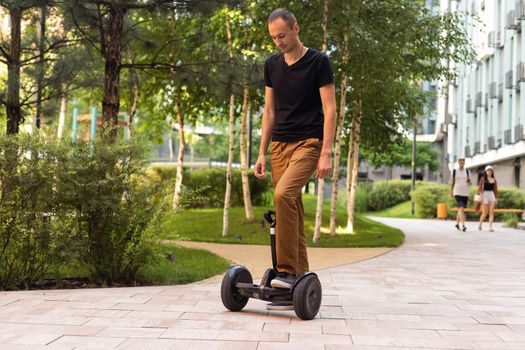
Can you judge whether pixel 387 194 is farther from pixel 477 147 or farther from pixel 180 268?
pixel 180 268

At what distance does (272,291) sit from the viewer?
5129mm

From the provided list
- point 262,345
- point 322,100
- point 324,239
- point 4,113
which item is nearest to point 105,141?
point 322,100

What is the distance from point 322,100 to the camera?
527cm

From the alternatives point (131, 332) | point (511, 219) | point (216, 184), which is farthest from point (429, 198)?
point (131, 332)

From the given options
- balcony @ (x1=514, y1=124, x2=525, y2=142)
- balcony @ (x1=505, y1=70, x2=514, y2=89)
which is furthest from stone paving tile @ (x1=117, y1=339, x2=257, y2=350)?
balcony @ (x1=505, y1=70, x2=514, y2=89)

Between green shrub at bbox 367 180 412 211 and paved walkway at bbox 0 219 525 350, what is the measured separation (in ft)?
106

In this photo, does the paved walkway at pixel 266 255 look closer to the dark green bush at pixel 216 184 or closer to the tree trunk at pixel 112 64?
the tree trunk at pixel 112 64

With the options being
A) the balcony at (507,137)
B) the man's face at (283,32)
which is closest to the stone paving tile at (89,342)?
the man's face at (283,32)

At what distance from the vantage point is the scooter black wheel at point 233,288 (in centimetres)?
530

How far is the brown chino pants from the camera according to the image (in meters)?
5.11

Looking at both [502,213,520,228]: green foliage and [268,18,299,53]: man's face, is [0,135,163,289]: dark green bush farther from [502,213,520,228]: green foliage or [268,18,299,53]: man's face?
[502,213,520,228]: green foliage

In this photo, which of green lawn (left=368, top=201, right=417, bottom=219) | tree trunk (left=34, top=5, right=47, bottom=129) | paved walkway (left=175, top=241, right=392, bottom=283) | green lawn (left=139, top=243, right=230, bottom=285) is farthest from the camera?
green lawn (left=368, top=201, right=417, bottom=219)

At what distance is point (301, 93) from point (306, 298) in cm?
147

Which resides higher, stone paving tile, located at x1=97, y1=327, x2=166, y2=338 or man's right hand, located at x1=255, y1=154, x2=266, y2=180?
man's right hand, located at x1=255, y1=154, x2=266, y2=180
